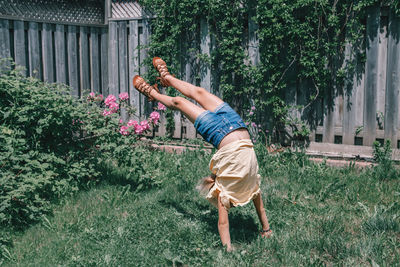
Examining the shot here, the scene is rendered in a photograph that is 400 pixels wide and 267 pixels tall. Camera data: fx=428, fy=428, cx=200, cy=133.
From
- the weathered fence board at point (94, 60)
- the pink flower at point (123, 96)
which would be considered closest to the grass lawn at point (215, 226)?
the pink flower at point (123, 96)

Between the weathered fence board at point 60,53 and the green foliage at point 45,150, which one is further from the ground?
the weathered fence board at point 60,53

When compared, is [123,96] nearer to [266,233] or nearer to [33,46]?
[33,46]

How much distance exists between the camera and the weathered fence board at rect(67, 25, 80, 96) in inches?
266

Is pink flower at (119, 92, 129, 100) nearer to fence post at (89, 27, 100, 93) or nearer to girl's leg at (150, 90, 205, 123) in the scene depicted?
fence post at (89, 27, 100, 93)

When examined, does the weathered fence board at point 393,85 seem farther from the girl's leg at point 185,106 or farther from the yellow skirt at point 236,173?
the girl's leg at point 185,106

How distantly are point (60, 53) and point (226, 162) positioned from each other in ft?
14.0

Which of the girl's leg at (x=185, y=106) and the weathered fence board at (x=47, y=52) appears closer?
the girl's leg at (x=185, y=106)

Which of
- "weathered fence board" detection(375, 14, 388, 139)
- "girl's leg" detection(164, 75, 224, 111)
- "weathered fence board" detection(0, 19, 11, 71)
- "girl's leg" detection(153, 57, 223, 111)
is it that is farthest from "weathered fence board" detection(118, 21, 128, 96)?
"weathered fence board" detection(375, 14, 388, 139)

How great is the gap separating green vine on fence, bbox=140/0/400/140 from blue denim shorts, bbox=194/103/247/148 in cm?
266

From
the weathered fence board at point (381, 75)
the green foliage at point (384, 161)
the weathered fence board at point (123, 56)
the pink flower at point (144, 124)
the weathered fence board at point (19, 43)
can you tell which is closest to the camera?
the green foliage at point (384, 161)

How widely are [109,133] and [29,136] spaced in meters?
0.87

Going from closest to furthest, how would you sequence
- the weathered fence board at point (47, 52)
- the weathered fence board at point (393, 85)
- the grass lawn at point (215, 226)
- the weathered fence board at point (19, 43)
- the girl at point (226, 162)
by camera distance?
the grass lawn at point (215, 226), the girl at point (226, 162), the weathered fence board at point (393, 85), the weathered fence board at point (19, 43), the weathered fence board at point (47, 52)

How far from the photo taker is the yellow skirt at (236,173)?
11.0ft

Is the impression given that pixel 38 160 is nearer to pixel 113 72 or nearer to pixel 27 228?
pixel 27 228
